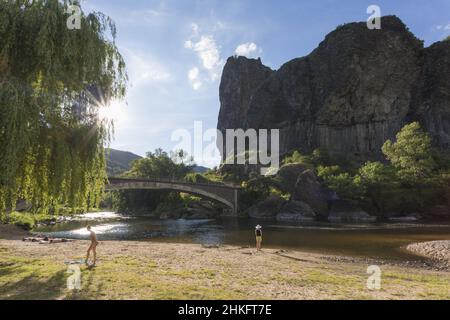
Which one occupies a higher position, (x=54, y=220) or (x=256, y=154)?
(x=256, y=154)

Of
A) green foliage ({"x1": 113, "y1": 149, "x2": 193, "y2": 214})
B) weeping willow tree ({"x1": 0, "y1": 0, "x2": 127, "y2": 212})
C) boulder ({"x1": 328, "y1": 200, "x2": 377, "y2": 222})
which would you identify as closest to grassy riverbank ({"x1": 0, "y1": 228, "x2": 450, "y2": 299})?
weeping willow tree ({"x1": 0, "y1": 0, "x2": 127, "y2": 212})

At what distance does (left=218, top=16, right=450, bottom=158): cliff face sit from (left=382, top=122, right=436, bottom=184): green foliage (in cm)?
2837

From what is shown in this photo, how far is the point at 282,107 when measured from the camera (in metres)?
131

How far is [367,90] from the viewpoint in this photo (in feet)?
351

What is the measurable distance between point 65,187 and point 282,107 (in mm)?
121992

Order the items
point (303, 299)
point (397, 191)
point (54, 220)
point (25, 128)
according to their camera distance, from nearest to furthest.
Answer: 1. point (303, 299)
2. point (25, 128)
3. point (54, 220)
4. point (397, 191)

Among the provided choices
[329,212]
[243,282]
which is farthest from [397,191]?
[243,282]

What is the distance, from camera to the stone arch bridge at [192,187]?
61.4 metres

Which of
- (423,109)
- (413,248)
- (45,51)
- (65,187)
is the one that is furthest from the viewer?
(423,109)

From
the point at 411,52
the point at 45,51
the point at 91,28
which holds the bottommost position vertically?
the point at 45,51

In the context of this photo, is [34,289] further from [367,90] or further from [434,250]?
[367,90]

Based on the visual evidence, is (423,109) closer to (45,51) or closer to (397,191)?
(397,191)

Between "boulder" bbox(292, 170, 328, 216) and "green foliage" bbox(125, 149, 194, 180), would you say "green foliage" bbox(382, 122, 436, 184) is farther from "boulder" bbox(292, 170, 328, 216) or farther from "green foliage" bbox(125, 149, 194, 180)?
"green foliage" bbox(125, 149, 194, 180)
